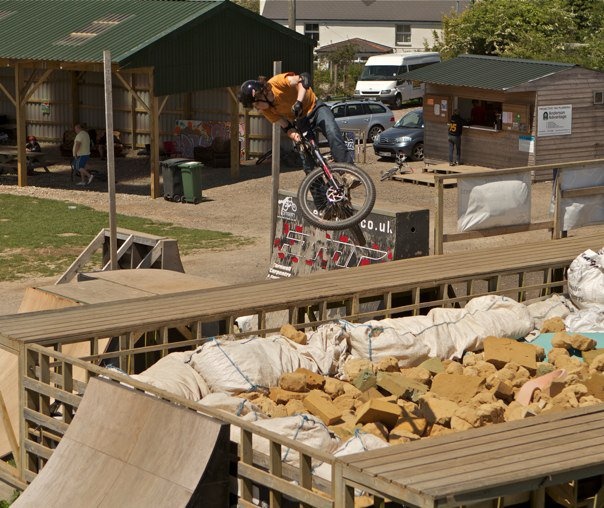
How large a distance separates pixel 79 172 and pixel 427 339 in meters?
21.9

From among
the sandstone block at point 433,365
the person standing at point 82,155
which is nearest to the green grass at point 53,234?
the person standing at point 82,155

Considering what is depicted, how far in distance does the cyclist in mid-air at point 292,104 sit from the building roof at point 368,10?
62.3 metres

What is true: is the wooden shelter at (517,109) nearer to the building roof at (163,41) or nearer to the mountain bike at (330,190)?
the building roof at (163,41)

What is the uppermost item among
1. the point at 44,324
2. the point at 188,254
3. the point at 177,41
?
the point at 177,41

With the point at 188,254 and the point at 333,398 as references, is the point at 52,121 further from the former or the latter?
the point at 333,398

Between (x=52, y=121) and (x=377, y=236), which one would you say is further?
(x=52, y=121)

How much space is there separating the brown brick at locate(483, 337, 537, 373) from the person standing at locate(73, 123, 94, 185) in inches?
840

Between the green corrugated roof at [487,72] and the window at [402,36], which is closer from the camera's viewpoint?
the green corrugated roof at [487,72]

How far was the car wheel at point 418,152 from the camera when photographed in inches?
1350

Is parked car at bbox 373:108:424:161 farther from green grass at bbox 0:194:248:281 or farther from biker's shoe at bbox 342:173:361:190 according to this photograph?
biker's shoe at bbox 342:173:361:190

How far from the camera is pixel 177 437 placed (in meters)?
8.09

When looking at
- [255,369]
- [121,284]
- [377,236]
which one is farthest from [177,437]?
[377,236]

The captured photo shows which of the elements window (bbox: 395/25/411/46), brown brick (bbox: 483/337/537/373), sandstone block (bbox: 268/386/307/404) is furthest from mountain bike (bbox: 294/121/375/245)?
window (bbox: 395/25/411/46)

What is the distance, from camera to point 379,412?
9.01 m
